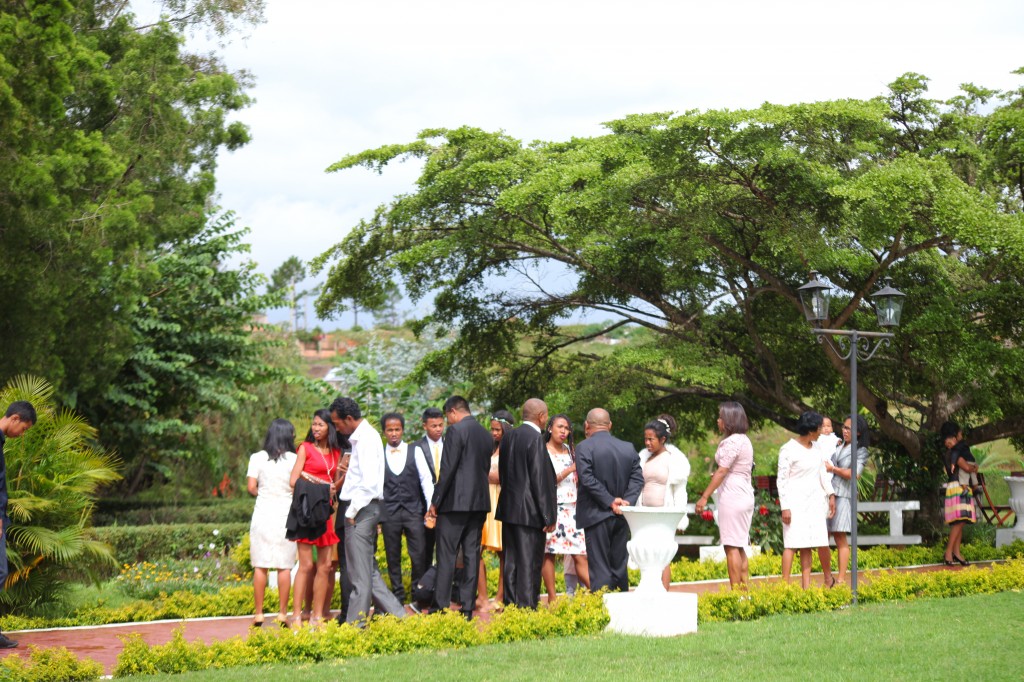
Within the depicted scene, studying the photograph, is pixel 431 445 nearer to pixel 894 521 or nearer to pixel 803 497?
pixel 803 497

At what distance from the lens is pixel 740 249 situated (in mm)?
16766

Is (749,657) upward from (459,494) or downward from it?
downward

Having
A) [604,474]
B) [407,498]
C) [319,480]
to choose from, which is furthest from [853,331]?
[319,480]

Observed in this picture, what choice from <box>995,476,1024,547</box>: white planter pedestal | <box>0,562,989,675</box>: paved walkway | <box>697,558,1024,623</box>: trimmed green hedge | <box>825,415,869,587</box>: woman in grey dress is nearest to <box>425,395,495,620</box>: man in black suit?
<box>0,562,989,675</box>: paved walkway

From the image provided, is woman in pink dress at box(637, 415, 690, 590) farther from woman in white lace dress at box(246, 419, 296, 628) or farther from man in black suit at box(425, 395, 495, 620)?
woman in white lace dress at box(246, 419, 296, 628)

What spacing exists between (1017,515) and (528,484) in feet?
29.8

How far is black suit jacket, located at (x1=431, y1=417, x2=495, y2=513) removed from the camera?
8.69m

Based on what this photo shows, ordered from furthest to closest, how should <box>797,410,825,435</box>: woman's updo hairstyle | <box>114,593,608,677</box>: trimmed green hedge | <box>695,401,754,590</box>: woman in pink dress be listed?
<box>797,410,825,435</box>: woman's updo hairstyle, <box>695,401,754,590</box>: woman in pink dress, <box>114,593,608,677</box>: trimmed green hedge

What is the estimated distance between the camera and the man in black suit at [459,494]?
8695 mm

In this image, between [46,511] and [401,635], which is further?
[46,511]

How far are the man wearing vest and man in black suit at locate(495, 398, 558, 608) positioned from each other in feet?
2.59

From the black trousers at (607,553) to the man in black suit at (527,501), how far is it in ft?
2.25

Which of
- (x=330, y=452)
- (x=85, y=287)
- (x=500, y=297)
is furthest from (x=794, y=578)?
(x=85, y=287)

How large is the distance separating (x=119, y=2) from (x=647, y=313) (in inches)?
394
